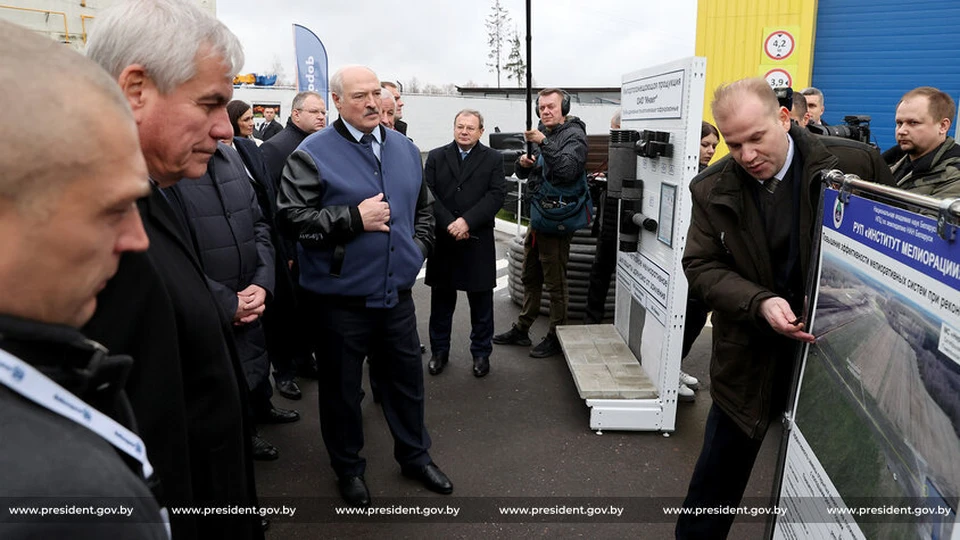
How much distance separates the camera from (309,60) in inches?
447

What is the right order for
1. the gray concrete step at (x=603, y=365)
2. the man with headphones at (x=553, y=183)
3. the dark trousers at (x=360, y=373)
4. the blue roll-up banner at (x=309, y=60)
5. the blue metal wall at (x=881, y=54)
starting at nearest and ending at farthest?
the dark trousers at (x=360, y=373) < the gray concrete step at (x=603, y=365) < the man with headphones at (x=553, y=183) < the blue metal wall at (x=881, y=54) < the blue roll-up banner at (x=309, y=60)

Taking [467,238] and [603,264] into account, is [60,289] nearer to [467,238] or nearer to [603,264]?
[467,238]

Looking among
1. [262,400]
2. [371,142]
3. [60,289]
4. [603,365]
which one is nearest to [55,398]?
[60,289]

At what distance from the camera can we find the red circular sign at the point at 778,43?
33.7 feet

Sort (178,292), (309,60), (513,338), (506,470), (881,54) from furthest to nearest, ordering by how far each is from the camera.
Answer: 1. (309,60)
2. (881,54)
3. (513,338)
4. (506,470)
5. (178,292)

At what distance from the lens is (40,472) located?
2.06 feet

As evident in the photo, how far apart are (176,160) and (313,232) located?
1444 millimetres

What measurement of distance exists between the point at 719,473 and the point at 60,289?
246cm

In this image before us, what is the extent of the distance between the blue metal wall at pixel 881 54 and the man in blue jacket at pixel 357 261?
32.0 feet

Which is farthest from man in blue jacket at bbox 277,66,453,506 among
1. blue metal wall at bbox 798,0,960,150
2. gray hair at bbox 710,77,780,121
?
blue metal wall at bbox 798,0,960,150

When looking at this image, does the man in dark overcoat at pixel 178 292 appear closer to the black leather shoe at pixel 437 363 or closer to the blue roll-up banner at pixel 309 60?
the black leather shoe at pixel 437 363

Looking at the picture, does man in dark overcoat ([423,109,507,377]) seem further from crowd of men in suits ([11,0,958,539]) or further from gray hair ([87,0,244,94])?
gray hair ([87,0,244,94])

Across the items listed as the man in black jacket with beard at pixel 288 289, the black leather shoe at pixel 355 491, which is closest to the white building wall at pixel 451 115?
the man in black jacket with beard at pixel 288 289

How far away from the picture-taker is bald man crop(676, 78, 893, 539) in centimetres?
229
